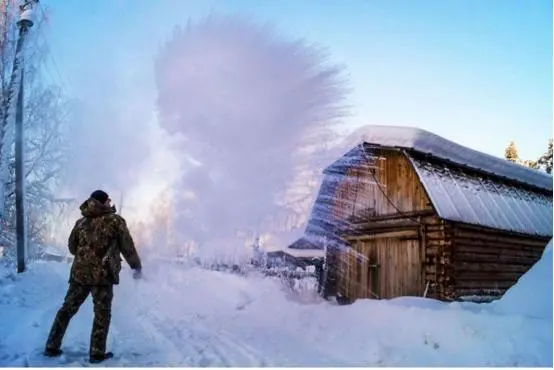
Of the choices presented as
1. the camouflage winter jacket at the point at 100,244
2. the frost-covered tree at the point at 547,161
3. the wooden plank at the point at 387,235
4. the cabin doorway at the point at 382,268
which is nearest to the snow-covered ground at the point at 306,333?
the camouflage winter jacket at the point at 100,244

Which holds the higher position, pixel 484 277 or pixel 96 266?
pixel 96 266

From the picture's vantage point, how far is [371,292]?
456 inches

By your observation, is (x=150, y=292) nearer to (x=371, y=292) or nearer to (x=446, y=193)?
(x=371, y=292)

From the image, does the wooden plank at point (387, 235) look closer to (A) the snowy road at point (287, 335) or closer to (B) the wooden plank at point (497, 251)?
(B) the wooden plank at point (497, 251)

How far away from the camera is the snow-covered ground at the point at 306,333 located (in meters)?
4.76

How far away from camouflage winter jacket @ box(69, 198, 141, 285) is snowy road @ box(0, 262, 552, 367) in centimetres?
43

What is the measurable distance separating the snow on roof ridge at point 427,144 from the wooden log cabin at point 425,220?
0.09 ft

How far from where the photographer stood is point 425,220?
33.0 feet

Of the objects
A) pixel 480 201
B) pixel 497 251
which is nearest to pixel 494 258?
pixel 497 251

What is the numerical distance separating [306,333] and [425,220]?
4.79 meters

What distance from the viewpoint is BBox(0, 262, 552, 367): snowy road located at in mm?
4707

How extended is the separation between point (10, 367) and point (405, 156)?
917 centimetres

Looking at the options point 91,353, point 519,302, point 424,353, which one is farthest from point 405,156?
point 91,353

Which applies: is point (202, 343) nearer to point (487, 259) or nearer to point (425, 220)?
point (425, 220)
